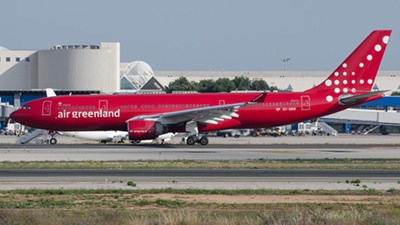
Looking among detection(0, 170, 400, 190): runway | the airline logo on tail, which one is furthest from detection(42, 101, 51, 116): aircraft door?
the airline logo on tail

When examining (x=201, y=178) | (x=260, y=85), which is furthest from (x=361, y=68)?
(x=260, y=85)

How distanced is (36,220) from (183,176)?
36.6 ft

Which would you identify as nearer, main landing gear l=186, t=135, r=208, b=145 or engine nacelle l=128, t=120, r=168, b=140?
engine nacelle l=128, t=120, r=168, b=140

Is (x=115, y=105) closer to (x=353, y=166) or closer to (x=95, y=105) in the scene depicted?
(x=95, y=105)

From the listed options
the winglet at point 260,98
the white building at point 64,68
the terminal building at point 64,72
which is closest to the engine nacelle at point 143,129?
the winglet at point 260,98

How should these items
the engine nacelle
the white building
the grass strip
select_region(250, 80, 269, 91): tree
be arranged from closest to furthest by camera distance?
the grass strip < the engine nacelle < the white building < select_region(250, 80, 269, 91): tree

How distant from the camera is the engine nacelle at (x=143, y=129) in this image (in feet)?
135

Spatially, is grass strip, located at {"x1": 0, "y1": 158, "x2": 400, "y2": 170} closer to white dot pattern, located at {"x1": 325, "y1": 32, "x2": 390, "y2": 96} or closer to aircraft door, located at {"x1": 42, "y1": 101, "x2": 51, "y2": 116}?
white dot pattern, located at {"x1": 325, "y1": 32, "x2": 390, "y2": 96}

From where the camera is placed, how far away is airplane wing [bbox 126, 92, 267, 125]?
4047 cm

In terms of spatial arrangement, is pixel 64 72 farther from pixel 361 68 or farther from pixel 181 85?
pixel 361 68

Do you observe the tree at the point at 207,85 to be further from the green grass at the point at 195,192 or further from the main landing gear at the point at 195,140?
the green grass at the point at 195,192

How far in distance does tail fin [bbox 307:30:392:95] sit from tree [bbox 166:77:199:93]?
322ft

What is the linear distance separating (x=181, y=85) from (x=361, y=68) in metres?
101

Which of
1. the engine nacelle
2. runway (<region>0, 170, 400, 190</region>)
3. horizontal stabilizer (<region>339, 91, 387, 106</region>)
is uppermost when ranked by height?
horizontal stabilizer (<region>339, 91, 387, 106</region>)
